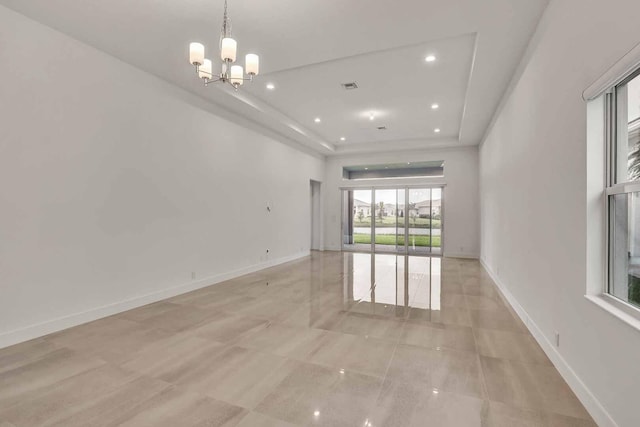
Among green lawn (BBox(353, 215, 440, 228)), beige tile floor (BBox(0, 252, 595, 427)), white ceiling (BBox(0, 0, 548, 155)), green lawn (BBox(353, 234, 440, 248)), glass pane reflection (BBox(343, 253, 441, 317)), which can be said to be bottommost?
beige tile floor (BBox(0, 252, 595, 427))

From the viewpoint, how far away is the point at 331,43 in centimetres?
382

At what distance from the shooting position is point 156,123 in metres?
4.76

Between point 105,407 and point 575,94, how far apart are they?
4.23 metres

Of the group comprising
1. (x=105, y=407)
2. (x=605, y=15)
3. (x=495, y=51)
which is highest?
(x=495, y=51)

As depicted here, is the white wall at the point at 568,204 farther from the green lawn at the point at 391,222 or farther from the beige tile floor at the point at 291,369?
the green lawn at the point at 391,222

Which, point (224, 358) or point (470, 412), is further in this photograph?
point (224, 358)

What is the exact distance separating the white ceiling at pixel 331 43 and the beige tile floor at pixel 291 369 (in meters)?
3.50

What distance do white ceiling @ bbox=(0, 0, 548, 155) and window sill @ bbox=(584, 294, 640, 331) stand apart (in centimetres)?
283

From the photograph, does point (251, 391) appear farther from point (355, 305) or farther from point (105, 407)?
point (355, 305)

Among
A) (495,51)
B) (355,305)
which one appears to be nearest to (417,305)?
(355,305)

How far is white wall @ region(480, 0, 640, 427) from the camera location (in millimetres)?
1834

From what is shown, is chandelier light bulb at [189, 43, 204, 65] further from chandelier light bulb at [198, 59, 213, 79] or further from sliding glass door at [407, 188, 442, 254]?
sliding glass door at [407, 188, 442, 254]

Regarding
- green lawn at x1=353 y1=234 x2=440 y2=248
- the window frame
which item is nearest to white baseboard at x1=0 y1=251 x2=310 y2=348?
the window frame

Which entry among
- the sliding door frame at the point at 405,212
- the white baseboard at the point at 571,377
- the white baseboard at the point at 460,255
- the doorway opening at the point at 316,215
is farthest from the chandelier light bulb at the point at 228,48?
the white baseboard at the point at 460,255
